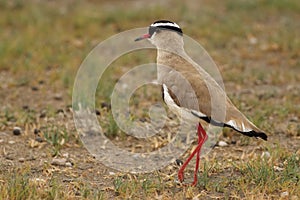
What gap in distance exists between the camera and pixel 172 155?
6254 mm

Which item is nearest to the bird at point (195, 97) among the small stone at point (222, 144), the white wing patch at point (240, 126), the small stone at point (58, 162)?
the white wing patch at point (240, 126)

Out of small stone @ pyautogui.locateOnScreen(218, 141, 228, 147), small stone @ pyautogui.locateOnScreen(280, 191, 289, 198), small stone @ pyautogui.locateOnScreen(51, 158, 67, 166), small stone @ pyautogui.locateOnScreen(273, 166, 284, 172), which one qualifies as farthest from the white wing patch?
small stone @ pyautogui.locateOnScreen(51, 158, 67, 166)

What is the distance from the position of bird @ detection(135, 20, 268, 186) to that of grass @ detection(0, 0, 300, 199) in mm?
438

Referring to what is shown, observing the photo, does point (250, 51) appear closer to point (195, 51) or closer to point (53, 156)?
point (195, 51)

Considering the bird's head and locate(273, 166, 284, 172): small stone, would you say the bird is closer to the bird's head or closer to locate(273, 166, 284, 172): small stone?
the bird's head

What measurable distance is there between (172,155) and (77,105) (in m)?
1.61

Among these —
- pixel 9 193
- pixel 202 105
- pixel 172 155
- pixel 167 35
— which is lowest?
pixel 172 155

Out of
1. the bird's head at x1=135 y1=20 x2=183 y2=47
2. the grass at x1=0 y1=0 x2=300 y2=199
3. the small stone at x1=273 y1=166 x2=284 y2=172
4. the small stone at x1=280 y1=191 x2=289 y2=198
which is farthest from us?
the bird's head at x1=135 y1=20 x2=183 y2=47

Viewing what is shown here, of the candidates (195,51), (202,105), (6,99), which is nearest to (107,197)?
(202,105)

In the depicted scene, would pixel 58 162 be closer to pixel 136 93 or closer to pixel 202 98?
pixel 202 98

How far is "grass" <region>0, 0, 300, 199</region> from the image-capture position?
529 centimetres

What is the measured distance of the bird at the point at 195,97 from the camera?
5152 mm

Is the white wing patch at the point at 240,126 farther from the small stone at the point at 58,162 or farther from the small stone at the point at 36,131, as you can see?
the small stone at the point at 36,131

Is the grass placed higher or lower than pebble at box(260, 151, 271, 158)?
higher
